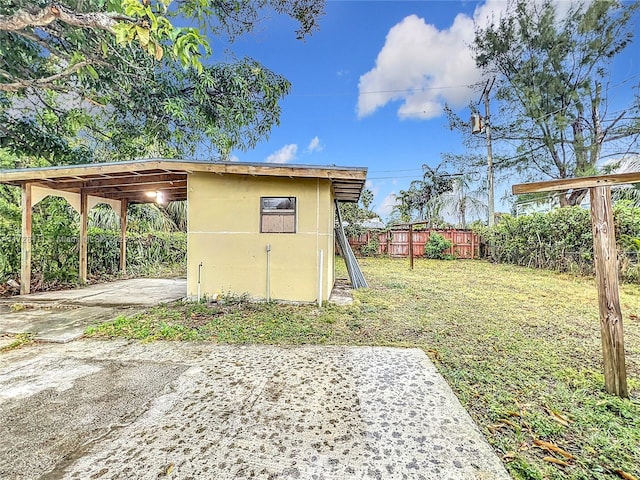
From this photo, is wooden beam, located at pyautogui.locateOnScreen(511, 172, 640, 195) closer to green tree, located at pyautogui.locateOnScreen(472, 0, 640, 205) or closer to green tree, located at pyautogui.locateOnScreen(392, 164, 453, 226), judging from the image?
green tree, located at pyautogui.locateOnScreen(472, 0, 640, 205)

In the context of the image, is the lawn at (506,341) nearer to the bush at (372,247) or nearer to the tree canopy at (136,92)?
the tree canopy at (136,92)

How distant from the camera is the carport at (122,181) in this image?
512cm

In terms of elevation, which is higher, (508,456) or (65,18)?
(65,18)

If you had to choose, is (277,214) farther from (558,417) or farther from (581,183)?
(558,417)

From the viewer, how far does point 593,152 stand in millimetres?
14125

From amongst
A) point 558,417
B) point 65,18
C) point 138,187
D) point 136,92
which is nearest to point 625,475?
point 558,417

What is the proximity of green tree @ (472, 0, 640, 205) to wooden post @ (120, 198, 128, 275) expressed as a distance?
57.1ft

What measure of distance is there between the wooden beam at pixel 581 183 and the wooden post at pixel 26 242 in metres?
8.72

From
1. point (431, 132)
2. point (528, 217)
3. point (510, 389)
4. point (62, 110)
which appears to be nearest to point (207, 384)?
point (510, 389)

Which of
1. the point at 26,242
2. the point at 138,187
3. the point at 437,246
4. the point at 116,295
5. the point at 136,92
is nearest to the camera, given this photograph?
the point at 26,242

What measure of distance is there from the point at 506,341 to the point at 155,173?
6.51m

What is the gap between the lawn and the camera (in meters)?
1.87

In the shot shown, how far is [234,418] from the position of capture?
6.84ft

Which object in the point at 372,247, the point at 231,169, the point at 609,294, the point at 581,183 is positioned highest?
the point at 231,169
